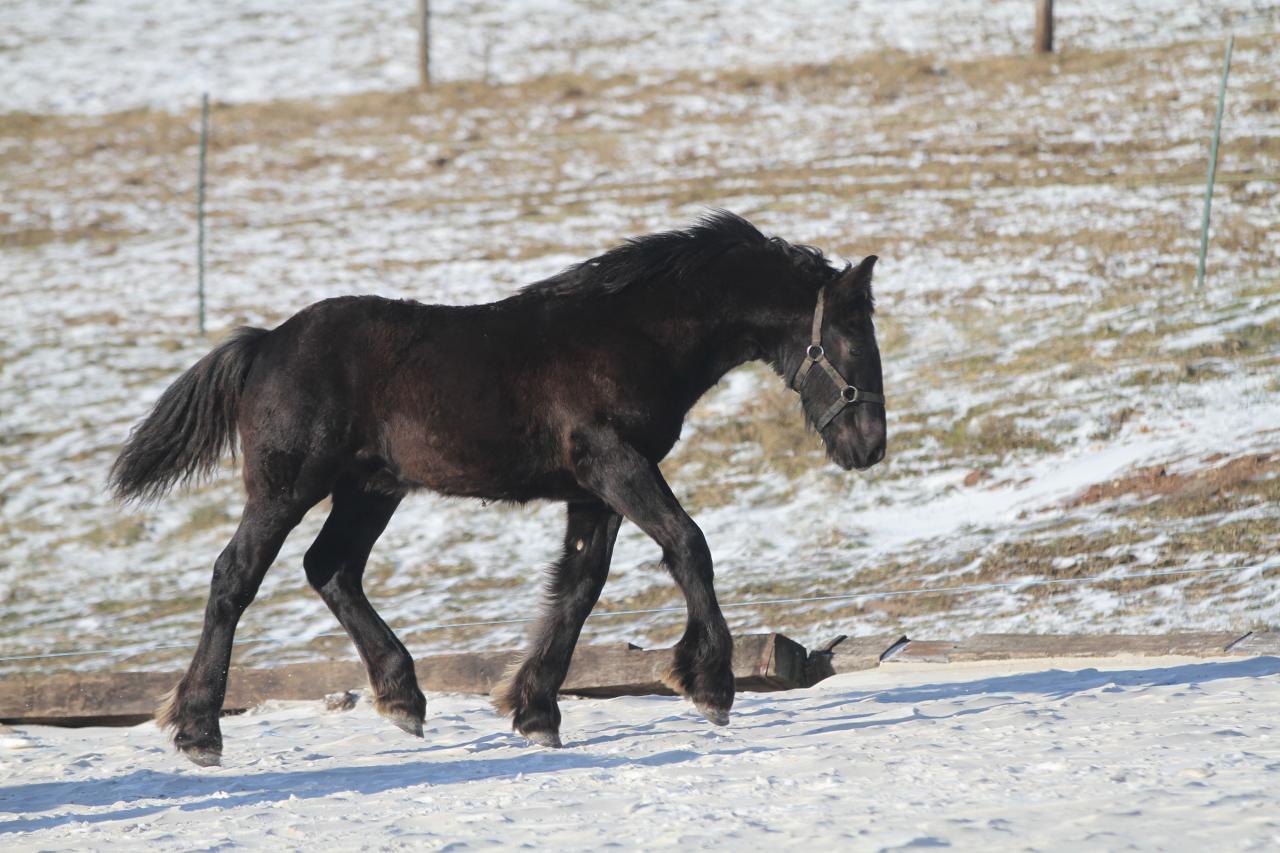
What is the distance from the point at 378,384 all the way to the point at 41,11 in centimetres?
3855

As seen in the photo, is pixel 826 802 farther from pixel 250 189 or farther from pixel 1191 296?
pixel 250 189

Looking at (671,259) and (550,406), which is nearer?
(550,406)

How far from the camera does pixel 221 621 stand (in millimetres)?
6062

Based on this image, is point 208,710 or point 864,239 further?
point 864,239

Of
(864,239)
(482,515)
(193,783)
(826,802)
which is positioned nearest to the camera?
(826,802)

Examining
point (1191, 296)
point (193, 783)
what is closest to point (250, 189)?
point (1191, 296)

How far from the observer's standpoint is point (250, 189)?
26.8 m

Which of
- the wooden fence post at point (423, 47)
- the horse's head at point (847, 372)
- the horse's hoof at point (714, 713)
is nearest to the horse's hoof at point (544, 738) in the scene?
the horse's hoof at point (714, 713)

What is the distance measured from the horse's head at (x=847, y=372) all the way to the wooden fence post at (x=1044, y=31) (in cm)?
2402

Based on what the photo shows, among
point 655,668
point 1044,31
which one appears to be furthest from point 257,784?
point 1044,31

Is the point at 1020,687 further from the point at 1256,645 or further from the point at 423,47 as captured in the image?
the point at 423,47

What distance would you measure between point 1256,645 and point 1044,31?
23.5 m

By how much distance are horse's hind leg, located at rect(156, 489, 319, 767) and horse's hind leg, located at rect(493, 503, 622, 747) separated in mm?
1128

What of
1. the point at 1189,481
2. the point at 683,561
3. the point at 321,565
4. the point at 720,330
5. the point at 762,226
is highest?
the point at 720,330
